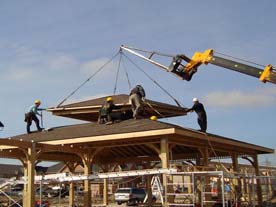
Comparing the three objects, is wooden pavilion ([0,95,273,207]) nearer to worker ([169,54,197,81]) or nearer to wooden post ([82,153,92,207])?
wooden post ([82,153,92,207])

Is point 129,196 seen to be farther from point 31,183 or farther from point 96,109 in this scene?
point 31,183

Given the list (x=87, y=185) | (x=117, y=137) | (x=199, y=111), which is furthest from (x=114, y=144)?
(x=199, y=111)

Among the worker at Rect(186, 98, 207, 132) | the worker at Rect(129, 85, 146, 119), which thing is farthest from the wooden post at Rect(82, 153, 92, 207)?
the worker at Rect(186, 98, 207, 132)


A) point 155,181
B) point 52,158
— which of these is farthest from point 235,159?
point 52,158

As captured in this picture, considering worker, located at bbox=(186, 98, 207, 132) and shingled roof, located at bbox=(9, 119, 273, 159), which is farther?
worker, located at bbox=(186, 98, 207, 132)

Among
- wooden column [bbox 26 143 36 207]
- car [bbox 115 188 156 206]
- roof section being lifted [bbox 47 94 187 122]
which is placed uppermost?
roof section being lifted [bbox 47 94 187 122]

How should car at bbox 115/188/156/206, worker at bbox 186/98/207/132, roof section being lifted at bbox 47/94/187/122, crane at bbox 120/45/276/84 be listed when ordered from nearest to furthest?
crane at bbox 120/45/276/84, worker at bbox 186/98/207/132, roof section being lifted at bbox 47/94/187/122, car at bbox 115/188/156/206

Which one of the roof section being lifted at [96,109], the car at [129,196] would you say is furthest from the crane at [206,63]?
the car at [129,196]

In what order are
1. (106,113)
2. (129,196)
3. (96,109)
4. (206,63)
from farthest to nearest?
(129,196) → (96,109) → (106,113) → (206,63)

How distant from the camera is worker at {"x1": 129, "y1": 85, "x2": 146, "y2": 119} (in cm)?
2050

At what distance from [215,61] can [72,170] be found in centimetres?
1160

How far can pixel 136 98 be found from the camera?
20484 mm

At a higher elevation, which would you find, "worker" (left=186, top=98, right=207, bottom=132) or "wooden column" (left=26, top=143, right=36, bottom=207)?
"worker" (left=186, top=98, right=207, bottom=132)

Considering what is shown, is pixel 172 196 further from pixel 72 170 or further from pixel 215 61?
pixel 72 170
